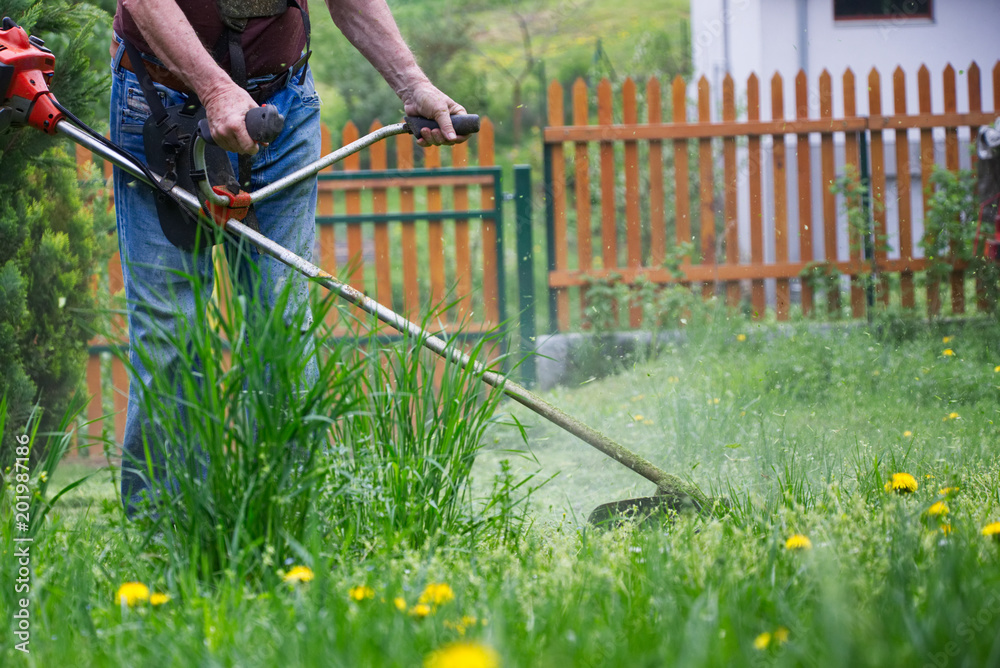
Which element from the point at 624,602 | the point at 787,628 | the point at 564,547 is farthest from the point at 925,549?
the point at 564,547

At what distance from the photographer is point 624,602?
144cm

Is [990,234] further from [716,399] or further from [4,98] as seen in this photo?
[4,98]

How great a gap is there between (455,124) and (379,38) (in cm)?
46

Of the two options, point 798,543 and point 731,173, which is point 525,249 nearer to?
point 731,173

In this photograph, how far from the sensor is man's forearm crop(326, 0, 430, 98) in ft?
8.21

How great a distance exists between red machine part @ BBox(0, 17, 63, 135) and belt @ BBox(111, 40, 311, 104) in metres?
0.19

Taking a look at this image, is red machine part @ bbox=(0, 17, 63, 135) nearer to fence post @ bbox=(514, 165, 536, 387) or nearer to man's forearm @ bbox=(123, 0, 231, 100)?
man's forearm @ bbox=(123, 0, 231, 100)

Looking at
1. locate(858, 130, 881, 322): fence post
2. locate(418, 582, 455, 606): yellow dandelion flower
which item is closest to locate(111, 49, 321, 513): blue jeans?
locate(418, 582, 455, 606): yellow dandelion flower

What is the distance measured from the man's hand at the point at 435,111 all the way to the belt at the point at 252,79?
0.35m

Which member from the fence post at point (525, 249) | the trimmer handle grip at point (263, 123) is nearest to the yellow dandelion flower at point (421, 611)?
the trimmer handle grip at point (263, 123)

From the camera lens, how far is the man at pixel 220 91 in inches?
82.1

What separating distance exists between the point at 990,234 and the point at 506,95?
1192 centimetres

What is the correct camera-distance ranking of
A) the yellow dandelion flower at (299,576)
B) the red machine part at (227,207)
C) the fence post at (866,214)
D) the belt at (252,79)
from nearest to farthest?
the yellow dandelion flower at (299,576) < the red machine part at (227,207) < the belt at (252,79) < the fence post at (866,214)

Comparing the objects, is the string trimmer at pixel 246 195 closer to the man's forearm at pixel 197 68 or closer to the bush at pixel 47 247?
the man's forearm at pixel 197 68
